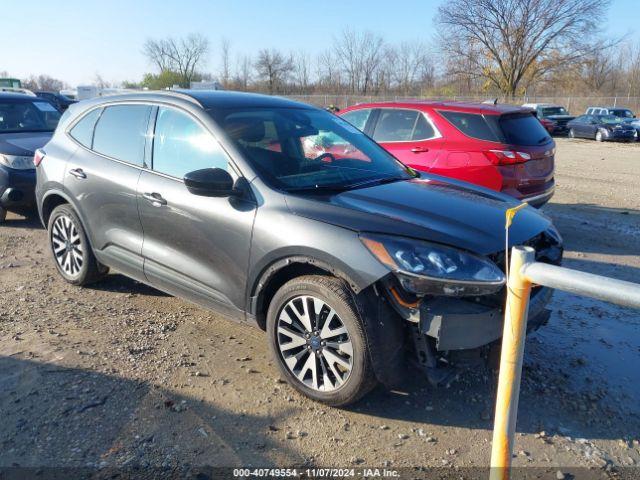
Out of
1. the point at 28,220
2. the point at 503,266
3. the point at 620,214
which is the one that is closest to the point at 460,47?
the point at 620,214

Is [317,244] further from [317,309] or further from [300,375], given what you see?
[300,375]

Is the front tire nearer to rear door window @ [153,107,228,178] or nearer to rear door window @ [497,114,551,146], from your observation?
rear door window @ [153,107,228,178]

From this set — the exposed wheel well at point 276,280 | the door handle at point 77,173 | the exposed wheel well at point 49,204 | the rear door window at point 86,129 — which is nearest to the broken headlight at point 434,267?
the exposed wheel well at point 276,280

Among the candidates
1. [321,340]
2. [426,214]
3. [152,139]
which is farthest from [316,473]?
[152,139]

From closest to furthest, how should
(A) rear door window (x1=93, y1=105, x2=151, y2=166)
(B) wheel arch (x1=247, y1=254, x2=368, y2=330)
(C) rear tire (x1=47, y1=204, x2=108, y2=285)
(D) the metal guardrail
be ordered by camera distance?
(D) the metal guardrail < (B) wheel arch (x1=247, y1=254, x2=368, y2=330) < (A) rear door window (x1=93, y1=105, x2=151, y2=166) < (C) rear tire (x1=47, y1=204, x2=108, y2=285)

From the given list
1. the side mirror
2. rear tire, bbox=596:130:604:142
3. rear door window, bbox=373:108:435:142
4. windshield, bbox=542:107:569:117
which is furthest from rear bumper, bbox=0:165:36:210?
windshield, bbox=542:107:569:117

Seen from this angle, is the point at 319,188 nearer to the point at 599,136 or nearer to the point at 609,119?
the point at 599,136

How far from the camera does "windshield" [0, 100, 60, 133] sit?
819cm

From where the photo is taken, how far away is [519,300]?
6.17 feet

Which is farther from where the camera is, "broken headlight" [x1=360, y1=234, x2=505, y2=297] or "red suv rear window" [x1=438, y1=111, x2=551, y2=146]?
"red suv rear window" [x1=438, y1=111, x2=551, y2=146]

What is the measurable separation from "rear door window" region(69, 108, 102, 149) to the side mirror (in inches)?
73.6

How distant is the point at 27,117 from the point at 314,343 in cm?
744

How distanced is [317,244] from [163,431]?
1.33 m

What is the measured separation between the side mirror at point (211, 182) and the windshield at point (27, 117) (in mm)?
6167
